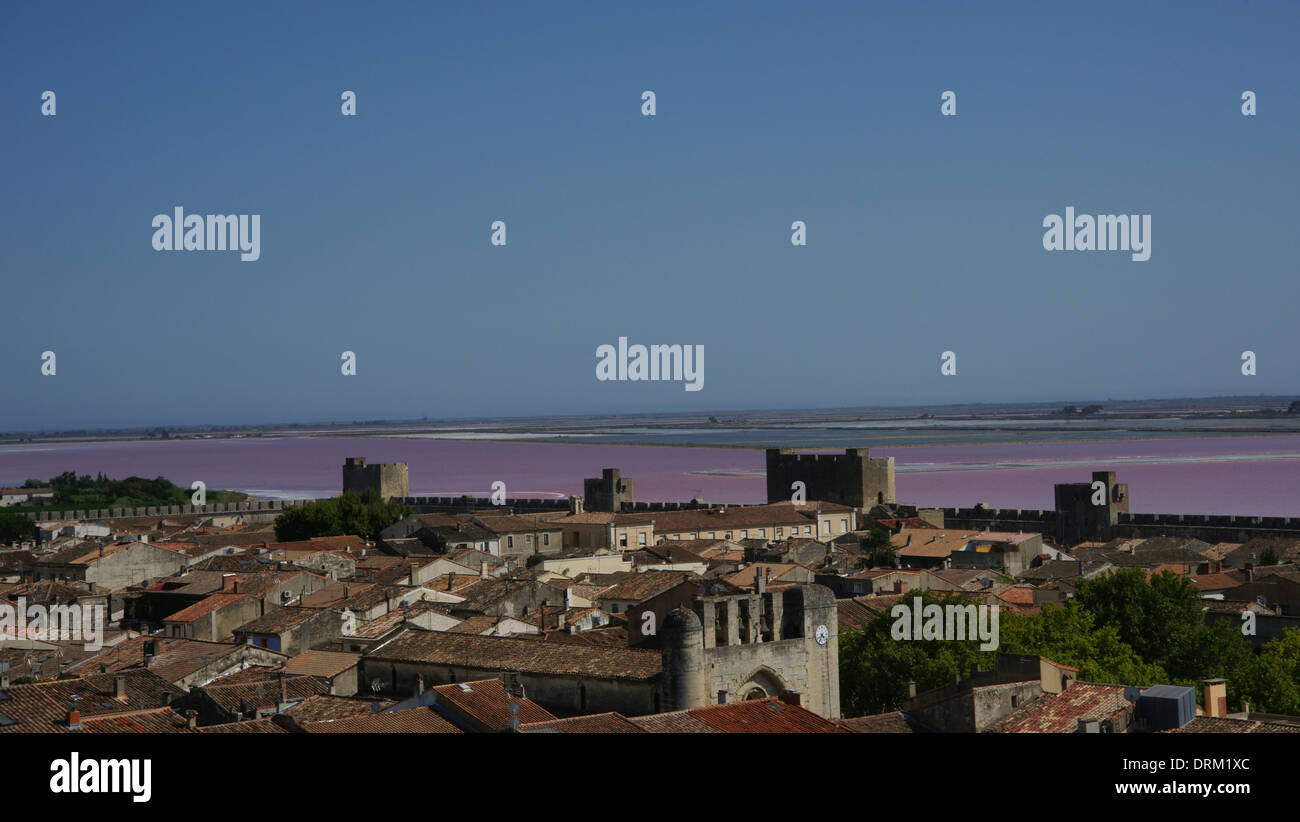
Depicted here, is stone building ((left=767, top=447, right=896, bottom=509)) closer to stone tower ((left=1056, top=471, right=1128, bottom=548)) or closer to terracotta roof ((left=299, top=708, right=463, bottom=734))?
stone tower ((left=1056, top=471, right=1128, bottom=548))

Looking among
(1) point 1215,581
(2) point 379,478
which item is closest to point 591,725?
(1) point 1215,581

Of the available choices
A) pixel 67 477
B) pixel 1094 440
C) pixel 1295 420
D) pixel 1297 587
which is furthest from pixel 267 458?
pixel 1297 587

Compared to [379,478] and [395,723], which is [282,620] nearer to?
[395,723]

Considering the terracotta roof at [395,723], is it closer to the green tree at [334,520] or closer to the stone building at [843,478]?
the green tree at [334,520]

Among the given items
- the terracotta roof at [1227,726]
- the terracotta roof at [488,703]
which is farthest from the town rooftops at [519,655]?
the terracotta roof at [1227,726]

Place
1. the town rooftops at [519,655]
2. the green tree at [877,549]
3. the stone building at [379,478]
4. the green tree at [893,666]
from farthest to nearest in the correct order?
the stone building at [379,478], the green tree at [877,549], the green tree at [893,666], the town rooftops at [519,655]

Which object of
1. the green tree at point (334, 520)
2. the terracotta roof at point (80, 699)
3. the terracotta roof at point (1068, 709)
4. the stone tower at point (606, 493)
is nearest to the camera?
the terracotta roof at point (1068, 709)

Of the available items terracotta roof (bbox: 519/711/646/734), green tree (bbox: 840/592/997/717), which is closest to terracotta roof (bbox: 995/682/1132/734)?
green tree (bbox: 840/592/997/717)
